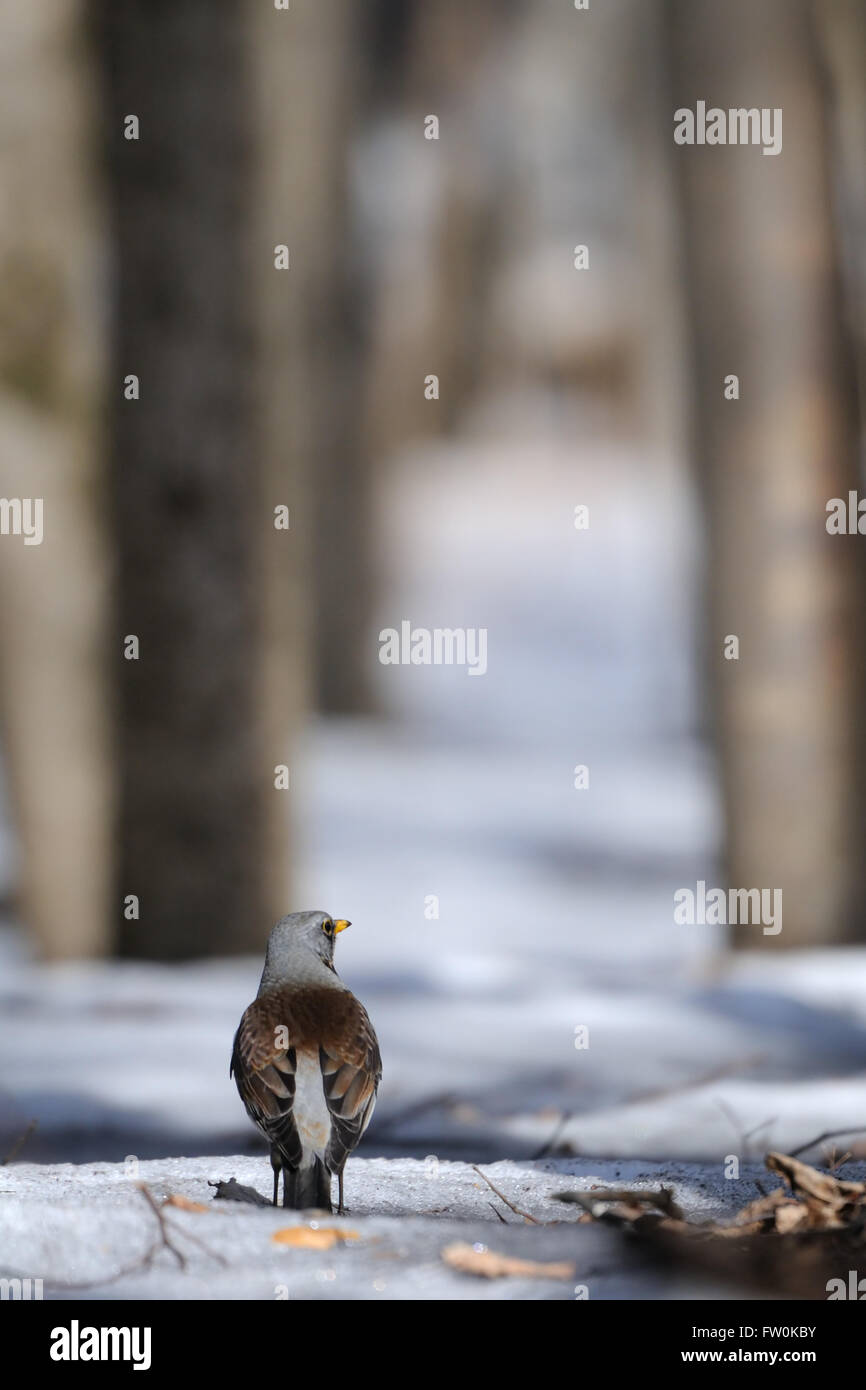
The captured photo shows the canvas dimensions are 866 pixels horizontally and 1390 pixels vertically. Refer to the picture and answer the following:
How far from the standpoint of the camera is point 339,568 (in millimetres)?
10047

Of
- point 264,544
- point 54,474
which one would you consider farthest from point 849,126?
point 54,474

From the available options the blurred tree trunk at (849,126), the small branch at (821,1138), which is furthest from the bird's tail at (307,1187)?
the blurred tree trunk at (849,126)

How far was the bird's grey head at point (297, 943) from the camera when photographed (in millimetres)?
1542

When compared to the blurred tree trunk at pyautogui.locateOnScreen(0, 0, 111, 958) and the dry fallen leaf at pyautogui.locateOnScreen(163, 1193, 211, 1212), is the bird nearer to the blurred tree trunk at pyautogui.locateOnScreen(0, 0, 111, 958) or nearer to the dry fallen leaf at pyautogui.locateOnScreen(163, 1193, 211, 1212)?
the dry fallen leaf at pyautogui.locateOnScreen(163, 1193, 211, 1212)

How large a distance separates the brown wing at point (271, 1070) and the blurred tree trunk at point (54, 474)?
319 cm

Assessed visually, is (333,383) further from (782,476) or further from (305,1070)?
(305,1070)

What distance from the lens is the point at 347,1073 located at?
1.46m

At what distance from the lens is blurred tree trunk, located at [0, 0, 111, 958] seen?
4.63 meters

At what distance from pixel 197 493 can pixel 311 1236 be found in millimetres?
2931

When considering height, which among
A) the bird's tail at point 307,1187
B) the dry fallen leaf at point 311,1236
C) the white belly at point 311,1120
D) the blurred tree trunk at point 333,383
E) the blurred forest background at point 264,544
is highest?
the blurred tree trunk at point 333,383

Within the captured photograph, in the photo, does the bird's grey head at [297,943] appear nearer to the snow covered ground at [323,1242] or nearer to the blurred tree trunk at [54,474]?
the snow covered ground at [323,1242]
